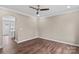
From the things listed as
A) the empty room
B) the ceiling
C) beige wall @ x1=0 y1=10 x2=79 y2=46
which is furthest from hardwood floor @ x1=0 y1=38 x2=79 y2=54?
the ceiling

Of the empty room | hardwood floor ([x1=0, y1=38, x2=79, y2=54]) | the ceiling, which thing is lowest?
hardwood floor ([x1=0, y1=38, x2=79, y2=54])

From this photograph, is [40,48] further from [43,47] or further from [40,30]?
[40,30]

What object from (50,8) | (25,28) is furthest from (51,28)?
(25,28)

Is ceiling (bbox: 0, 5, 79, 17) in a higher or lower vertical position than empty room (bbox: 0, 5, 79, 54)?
higher

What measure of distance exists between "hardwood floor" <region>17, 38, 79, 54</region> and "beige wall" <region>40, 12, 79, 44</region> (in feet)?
0.41

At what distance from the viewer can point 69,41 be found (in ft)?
6.68

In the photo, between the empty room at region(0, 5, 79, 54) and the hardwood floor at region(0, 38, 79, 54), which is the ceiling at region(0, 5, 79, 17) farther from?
the hardwood floor at region(0, 38, 79, 54)

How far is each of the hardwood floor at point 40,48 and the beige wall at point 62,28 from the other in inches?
5.0

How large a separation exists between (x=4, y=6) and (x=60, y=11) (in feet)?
3.85

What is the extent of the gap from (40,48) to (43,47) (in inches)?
2.7

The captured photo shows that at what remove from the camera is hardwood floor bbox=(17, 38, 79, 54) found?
2.08 metres

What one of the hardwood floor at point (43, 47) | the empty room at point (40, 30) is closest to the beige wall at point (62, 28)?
the empty room at point (40, 30)

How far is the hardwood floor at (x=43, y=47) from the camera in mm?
2084
